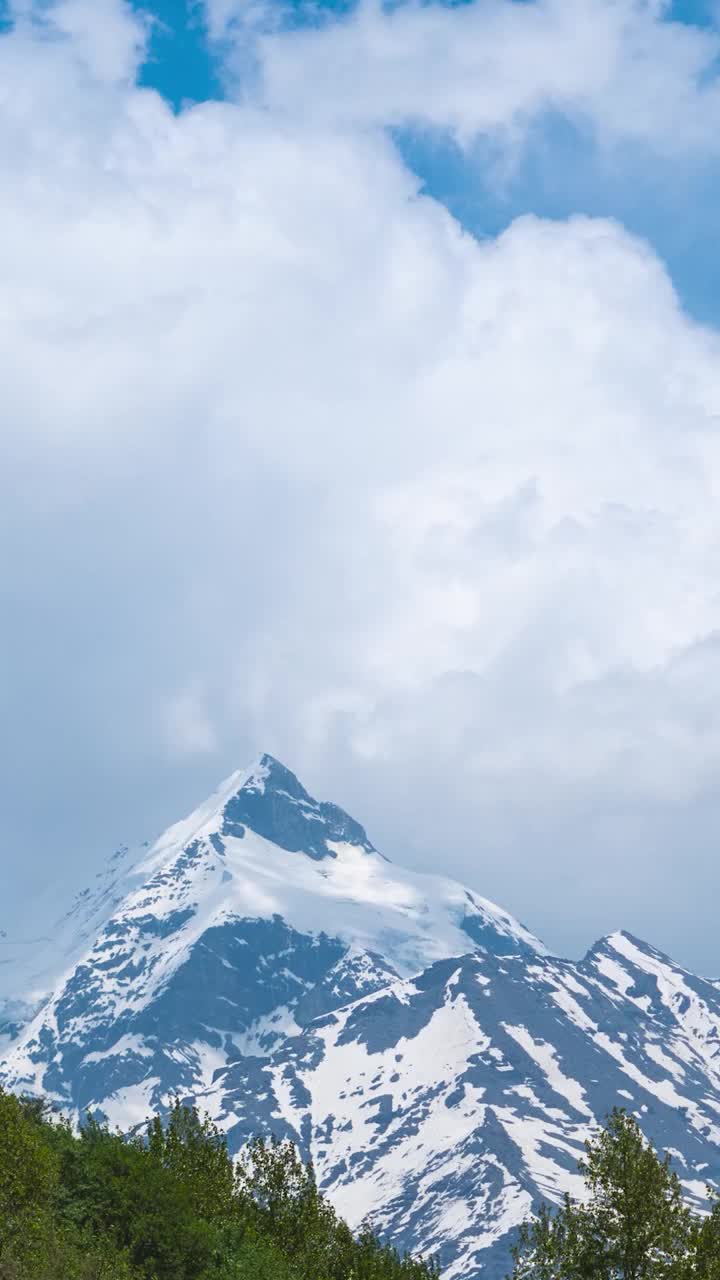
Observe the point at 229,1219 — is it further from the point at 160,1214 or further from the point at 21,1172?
the point at 21,1172

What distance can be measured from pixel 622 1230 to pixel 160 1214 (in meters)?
36.1

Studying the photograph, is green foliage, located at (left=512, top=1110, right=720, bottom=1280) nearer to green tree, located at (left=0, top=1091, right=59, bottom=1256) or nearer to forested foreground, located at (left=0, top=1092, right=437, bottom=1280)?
forested foreground, located at (left=0, top=1092, right=437, bottom=1280)

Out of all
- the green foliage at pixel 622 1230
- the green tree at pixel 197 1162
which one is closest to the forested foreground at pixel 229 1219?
the green foliage at pixel 622 1230

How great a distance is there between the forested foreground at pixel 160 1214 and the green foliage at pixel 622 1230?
23.5m

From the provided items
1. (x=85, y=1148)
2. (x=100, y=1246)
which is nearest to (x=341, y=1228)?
(x=85, y=1148)

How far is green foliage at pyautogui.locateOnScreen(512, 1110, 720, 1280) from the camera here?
254 feet

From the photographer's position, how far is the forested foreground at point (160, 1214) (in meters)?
83.8

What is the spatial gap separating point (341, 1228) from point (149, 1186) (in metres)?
25.8

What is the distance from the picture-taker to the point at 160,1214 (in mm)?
100438

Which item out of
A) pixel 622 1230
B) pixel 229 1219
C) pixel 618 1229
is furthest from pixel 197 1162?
pixel 622 1230

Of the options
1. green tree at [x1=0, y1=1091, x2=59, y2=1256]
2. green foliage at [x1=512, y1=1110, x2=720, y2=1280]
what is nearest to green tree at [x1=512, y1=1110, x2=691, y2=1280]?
green foliage at [x1=512, y1=1110, x2=720, y2=1280]

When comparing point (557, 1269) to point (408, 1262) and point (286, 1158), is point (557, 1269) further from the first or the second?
point (286, 1158)

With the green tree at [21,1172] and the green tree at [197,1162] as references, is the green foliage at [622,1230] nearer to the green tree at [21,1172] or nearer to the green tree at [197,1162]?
the green tree at [21,1172]

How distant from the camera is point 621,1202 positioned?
80125 mm
